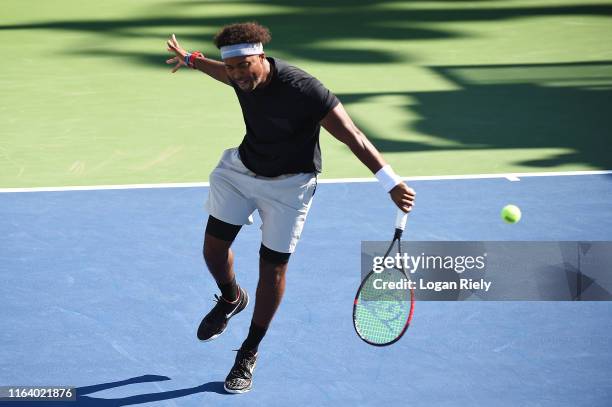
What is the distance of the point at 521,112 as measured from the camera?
33.9 feet

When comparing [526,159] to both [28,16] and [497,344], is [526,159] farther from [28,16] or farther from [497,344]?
[28,16]

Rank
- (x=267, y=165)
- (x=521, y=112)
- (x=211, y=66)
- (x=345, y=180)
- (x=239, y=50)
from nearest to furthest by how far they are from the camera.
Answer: (x=239, y=50)
(x=267, y=165)
(x=211, y=66)
(x=345, y=180)
(x=521, y=112)

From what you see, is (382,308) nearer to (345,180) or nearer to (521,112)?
(345,180)

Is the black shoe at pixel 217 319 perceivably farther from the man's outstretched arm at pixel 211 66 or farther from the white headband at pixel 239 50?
the white headband at pixel 239 50

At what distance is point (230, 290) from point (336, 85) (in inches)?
230

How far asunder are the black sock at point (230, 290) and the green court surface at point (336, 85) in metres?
2.99

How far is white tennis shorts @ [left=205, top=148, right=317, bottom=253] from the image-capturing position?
5.18 m

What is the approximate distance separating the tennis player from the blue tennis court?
1.36ft

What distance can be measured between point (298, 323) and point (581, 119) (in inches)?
207

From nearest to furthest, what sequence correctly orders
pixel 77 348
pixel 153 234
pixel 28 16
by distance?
pixel 77 348
pixel 153 234
pixel 28 16

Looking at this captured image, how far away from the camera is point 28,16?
14641 millimetres

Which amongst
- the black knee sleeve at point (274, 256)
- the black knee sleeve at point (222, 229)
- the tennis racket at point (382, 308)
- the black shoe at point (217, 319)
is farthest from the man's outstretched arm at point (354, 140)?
the black shoe at point (217, 319)

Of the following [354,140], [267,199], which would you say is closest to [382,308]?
[267,199]

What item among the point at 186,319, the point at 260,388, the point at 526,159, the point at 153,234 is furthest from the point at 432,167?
the point at 260,388
